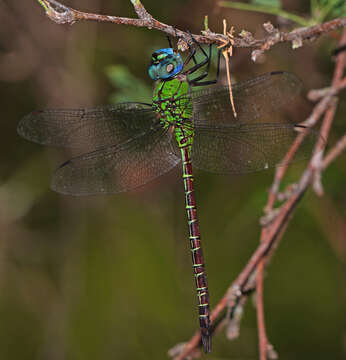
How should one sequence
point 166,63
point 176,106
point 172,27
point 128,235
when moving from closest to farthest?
point 172,27 < point 166,63 < point 176,106 < point 128,235

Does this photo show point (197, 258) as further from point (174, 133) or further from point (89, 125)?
point (89, 125)

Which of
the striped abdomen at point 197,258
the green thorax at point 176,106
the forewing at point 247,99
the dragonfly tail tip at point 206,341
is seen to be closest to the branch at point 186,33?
the forewing at point 247,99

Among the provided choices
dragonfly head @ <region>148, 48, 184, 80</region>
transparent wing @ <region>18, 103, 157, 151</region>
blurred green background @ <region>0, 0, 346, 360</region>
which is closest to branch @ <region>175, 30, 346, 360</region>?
dragonfly head @ <region>148, 48, 184, 80</region>

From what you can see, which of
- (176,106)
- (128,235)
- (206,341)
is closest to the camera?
(206,341)

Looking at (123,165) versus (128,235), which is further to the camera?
(128,235)

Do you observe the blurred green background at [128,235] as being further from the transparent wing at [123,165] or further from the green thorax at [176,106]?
the transparent wing at [123,165]

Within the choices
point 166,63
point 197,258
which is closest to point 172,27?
point 166,63

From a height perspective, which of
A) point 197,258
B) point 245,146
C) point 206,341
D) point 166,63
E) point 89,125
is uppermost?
point 166,63
